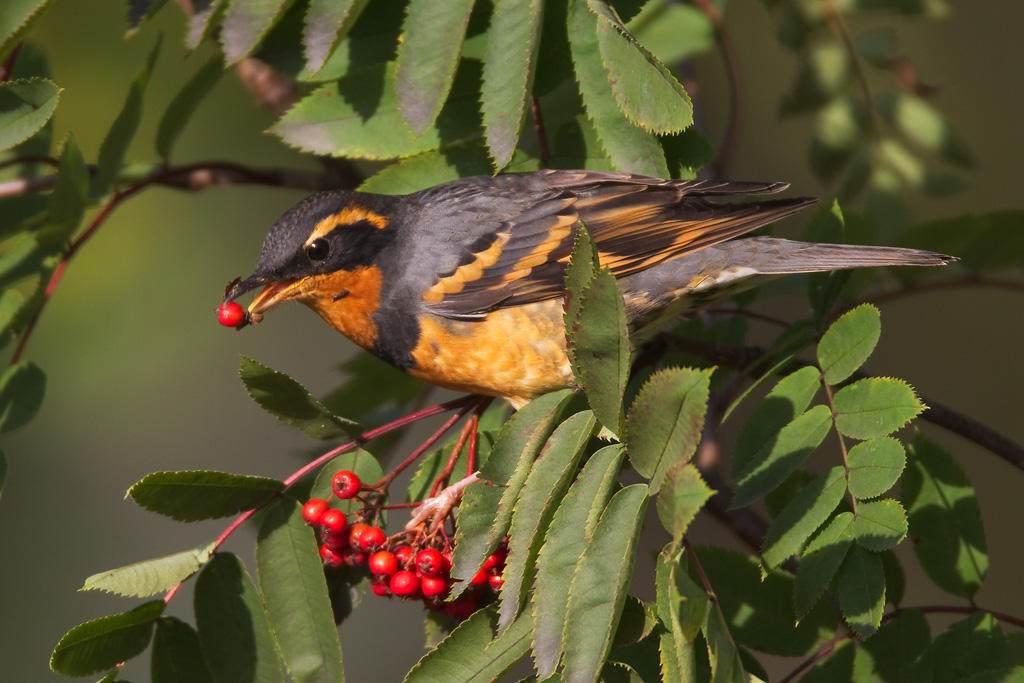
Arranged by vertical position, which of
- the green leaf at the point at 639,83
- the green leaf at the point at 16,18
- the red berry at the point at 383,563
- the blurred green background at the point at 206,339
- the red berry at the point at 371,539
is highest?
the green leaf at the point at 16,18

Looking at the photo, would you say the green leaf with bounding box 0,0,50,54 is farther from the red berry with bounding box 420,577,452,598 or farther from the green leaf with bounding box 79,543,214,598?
the red berry with bounding box 420,577,452,598

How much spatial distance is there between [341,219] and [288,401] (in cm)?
73

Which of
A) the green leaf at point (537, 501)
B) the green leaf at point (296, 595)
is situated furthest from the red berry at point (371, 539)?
the green leaf at point (537, 501)

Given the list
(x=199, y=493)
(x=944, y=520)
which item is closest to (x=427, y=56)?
(x=199, y=493)

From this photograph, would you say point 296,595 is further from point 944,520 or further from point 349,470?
point 944,520

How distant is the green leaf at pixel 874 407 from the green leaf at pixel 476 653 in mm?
824

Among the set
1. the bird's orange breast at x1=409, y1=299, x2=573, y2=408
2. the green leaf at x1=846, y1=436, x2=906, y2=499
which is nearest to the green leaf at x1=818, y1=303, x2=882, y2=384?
the green leaf at x1=846, y1=436, x2=906, y2=499

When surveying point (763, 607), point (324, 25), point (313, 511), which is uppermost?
point (324, 25)

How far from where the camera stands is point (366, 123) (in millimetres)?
2672

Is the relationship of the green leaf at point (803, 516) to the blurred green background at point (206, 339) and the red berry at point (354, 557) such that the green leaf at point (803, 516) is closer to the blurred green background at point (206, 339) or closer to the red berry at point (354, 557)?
the red berry at point (354, 557)

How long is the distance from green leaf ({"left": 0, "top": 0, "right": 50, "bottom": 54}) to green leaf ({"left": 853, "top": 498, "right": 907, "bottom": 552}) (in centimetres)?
206

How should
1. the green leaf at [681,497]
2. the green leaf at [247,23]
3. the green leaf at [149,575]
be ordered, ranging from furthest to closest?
1. the green leaf at [247,23]
2. the green leaf at [149,575]
3. the green leaf at [681,497]

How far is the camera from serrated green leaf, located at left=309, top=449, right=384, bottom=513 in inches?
95.1

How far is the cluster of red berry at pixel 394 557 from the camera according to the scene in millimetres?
2229
